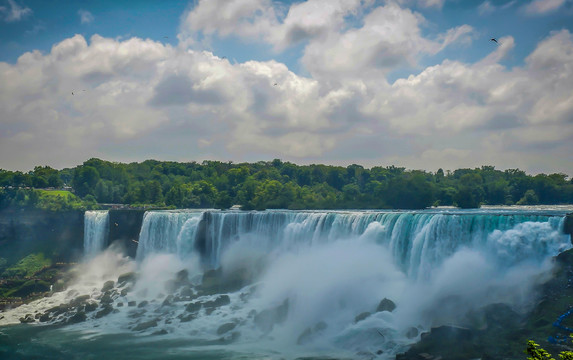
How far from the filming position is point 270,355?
868 inches

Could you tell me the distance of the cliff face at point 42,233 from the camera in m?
43.9

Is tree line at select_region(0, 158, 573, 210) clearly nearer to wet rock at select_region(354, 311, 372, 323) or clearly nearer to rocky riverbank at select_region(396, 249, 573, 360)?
wet rock at select_region(354, 311, 372, 323)

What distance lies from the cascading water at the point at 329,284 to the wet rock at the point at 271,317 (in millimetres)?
52

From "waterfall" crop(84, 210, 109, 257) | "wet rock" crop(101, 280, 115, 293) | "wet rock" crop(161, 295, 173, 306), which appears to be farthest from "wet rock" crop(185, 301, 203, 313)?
"waterfall" crop(84, 210, 109, 257)

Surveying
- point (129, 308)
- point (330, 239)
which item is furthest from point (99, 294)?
point (330, 239)

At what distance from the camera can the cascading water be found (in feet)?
73.1

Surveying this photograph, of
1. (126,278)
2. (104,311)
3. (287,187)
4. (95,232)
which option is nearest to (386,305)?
(104,311)

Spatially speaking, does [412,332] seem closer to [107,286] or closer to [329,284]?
[329,284]

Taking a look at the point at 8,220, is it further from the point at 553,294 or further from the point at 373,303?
the point at 553,294

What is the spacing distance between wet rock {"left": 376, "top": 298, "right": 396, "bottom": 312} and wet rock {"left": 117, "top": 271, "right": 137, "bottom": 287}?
18.7 metres

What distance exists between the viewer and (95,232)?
1721 inches

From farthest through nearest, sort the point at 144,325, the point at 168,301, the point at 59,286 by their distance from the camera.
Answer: the point at 59,286, the point at 168,301, the point at 144,325

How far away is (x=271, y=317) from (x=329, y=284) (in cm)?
335

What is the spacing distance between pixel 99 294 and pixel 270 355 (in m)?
16.8
